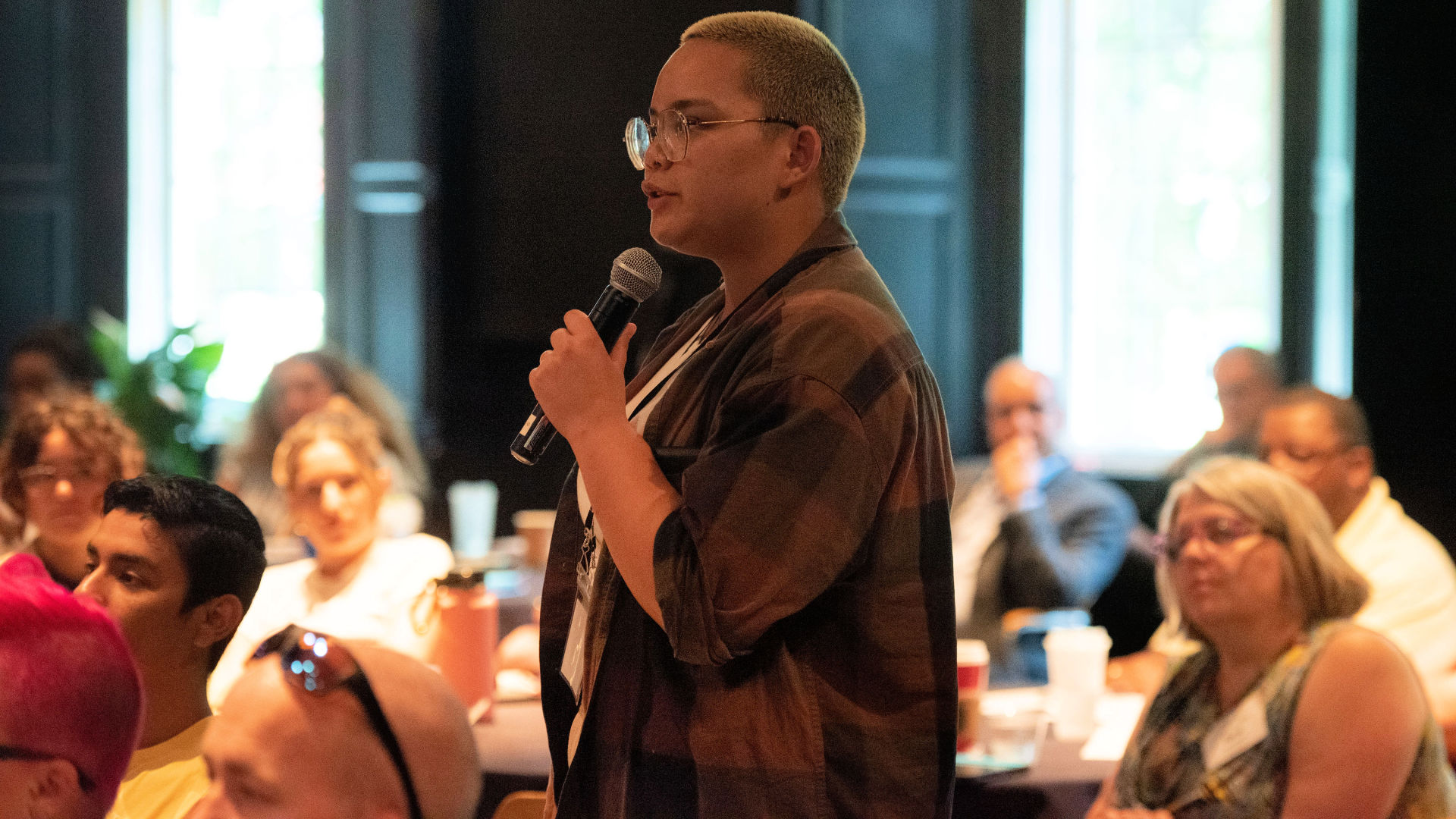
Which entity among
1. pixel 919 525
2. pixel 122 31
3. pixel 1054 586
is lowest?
pixel 1054 586

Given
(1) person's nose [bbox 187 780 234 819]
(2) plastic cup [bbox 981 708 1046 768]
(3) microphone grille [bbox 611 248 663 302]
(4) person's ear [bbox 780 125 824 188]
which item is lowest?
(2) plastic cup [bbox 981 708 1046 768]

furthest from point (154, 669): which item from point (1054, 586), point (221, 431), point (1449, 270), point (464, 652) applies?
point (221, 431)

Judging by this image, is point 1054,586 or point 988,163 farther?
point 988,163

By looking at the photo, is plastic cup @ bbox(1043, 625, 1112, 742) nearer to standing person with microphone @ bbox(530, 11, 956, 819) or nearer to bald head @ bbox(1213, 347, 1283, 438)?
standing person with microphone @ bbox(530, 11, 956, 819)

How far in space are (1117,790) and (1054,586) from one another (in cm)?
176

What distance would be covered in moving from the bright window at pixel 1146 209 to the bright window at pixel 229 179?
3358 mm

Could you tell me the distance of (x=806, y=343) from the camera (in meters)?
1.24

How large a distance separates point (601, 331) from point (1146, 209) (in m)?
5.02

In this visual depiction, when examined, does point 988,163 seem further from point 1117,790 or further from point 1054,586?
point 1117,790

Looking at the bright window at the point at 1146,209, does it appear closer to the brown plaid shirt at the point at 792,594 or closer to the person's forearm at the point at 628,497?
the brown plaid shirt at the point at 792,594

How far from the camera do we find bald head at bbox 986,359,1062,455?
178 inches

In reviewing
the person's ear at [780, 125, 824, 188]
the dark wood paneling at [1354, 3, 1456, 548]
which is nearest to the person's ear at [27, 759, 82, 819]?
the person's ear at [780, 125, 824, 188]

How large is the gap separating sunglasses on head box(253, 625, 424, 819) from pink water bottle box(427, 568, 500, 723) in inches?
57.0

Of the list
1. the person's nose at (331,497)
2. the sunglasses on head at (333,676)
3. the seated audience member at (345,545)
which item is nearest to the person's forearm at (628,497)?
the sunglasses on head at (333,676)
